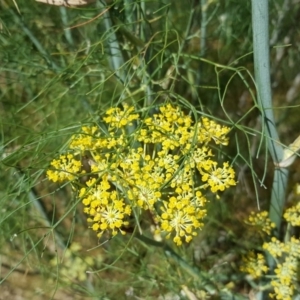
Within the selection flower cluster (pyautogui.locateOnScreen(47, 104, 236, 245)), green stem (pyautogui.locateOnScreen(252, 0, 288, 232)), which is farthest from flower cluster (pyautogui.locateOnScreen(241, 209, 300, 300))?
flower cluster (pyautogui.locateOnScreen(47, 104, 236, 245))

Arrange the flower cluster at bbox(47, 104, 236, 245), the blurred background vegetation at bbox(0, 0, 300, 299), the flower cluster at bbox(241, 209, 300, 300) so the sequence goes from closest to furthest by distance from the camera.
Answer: the flower cluster at bbox(47, 104, 236, 245) → the flower cluster at bbox(241, 209, 300, 300) → the blurred background vegetation at bbox(0, 0, 300, 299)

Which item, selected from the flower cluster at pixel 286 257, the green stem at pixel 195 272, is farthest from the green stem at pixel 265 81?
the green stem at pixel 195 272

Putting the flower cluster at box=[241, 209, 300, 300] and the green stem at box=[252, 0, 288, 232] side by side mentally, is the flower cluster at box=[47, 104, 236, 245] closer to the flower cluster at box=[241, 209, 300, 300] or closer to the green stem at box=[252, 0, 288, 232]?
the green stem at box=[252, 0, 288, 232]

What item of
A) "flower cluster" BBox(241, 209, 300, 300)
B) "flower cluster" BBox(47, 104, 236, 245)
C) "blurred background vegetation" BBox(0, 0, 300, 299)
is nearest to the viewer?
"flower cluster" BBox(47, 104, 236, 245)

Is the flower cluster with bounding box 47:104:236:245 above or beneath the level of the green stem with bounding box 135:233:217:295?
above

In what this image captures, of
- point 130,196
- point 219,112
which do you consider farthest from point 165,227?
point 219,112

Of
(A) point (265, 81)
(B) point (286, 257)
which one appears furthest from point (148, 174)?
(B) point (286, 257)
